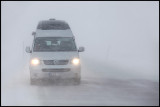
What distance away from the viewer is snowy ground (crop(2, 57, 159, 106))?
48.4 feet

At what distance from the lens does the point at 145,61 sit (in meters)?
34.5

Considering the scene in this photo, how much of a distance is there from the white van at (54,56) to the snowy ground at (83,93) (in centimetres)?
41

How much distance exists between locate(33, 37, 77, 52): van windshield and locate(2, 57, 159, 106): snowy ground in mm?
1268

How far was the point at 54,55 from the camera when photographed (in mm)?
19562

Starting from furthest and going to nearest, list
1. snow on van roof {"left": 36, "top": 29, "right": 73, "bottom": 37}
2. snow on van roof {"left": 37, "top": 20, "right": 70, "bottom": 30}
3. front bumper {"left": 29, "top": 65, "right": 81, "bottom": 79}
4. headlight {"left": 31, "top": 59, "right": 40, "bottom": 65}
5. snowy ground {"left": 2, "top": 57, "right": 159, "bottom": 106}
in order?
snow on van roof {"left": 37, "top": 20, "right": 70, "bottom": 30}
snow on van roof {"left": 36, "top": 29, "right": 73, "bottom": 37}
headlight {"left": 31, "top": 59, "right": 40, "bottom": 65}
front bumper {"left": 29, "top": 65, "right": 81, "bottom": 79}
snowy ground {"left": 2, "top": 57, "right": 159, "bottom": 106}

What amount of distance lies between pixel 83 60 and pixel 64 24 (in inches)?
481

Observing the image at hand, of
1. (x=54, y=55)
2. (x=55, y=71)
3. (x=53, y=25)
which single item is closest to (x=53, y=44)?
(x=54, y=55)

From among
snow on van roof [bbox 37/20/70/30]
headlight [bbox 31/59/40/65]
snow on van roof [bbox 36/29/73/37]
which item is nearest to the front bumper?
headlight [bbox 31/59/40/65]

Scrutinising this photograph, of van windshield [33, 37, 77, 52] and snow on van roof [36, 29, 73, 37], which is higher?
snow on van roof [36, 29, 73, 37]

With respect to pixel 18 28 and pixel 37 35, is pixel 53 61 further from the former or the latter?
pixel 18 28

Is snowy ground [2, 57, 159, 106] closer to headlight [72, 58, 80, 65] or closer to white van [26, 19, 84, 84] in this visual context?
white van [26, 19, 84, 84]

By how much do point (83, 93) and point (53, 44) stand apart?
169 inches

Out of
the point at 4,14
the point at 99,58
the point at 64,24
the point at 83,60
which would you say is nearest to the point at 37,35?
the point at 64,24

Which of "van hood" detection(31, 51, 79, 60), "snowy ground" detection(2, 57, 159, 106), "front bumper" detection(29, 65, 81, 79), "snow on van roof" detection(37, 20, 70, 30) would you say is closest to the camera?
"snowy ground" detection(2, 57, 159, 106)
